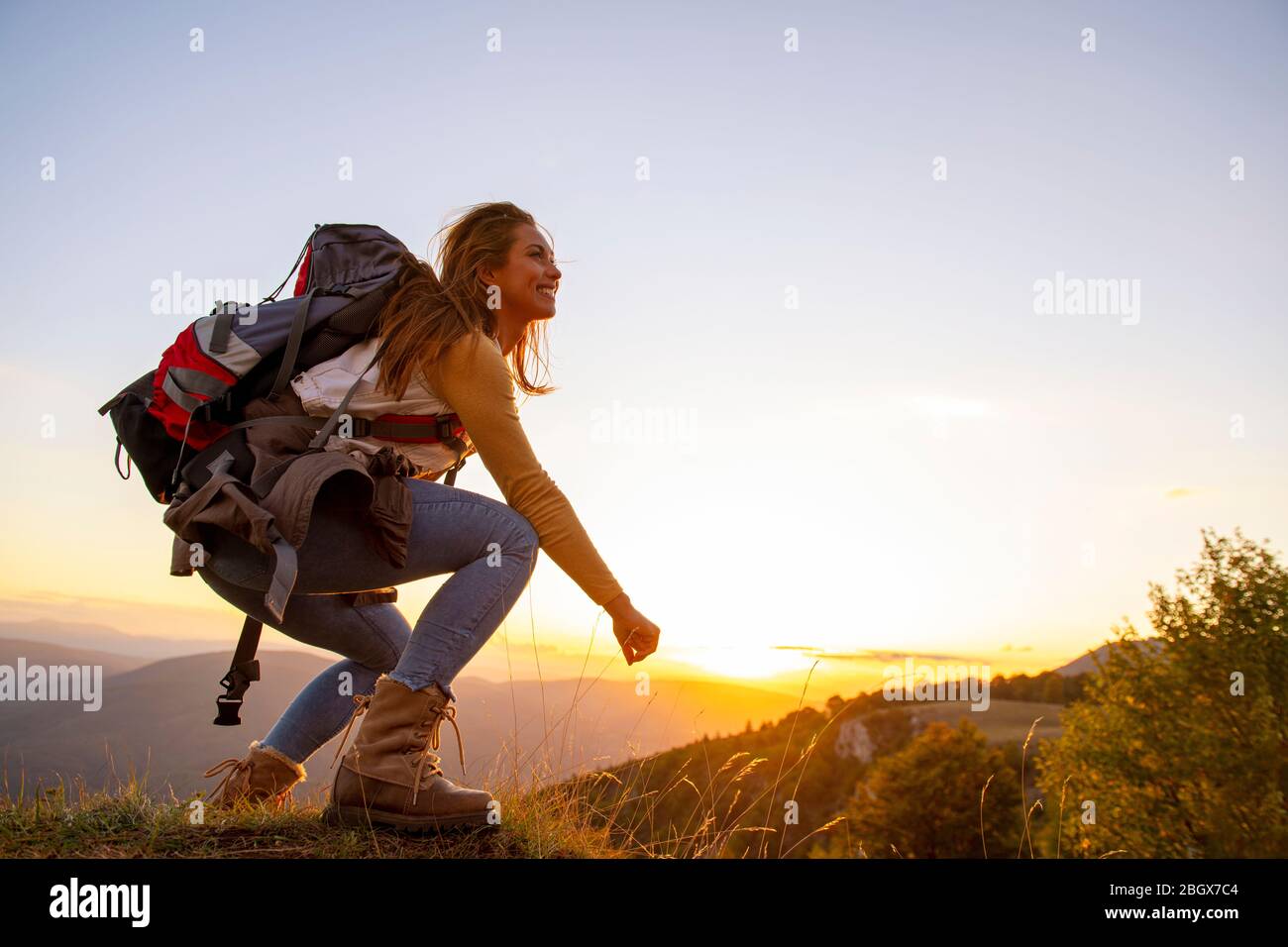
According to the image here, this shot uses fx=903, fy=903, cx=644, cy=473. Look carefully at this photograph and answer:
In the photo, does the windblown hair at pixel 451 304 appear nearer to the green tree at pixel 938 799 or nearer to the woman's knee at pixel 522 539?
the woman's knee at pixel 522 539

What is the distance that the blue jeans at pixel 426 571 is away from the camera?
109 inches

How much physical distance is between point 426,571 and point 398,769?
0.63m

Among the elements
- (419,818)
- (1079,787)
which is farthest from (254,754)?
(1079,787)

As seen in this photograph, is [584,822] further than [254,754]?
Yes

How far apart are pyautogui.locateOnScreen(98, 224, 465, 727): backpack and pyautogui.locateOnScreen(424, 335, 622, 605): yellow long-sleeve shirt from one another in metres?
0.16

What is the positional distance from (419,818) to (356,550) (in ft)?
2.92

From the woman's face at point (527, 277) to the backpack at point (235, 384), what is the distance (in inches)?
17.0

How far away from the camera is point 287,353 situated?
2791 mm

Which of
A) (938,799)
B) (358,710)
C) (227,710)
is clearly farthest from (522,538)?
(938,799)

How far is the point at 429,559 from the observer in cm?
287

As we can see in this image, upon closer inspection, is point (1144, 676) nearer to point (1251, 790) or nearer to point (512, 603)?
point (1251, 790)
